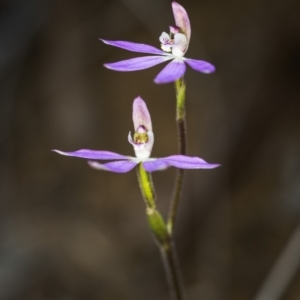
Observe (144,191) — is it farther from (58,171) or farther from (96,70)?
(96,70)

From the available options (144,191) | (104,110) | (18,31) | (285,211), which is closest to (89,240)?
(104,110)

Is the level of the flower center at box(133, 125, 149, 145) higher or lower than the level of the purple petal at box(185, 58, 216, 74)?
lower

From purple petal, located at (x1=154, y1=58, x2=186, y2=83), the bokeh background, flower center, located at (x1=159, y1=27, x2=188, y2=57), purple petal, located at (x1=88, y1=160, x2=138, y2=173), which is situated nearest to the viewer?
purple petal, located at (x1=154, y1=58, x2=186, y2=83)

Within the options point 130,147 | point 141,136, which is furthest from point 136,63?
point 130,147

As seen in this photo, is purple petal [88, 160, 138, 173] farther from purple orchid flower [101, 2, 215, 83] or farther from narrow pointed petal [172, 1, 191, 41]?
narrow pointed petal [172, 1, 191, 41]

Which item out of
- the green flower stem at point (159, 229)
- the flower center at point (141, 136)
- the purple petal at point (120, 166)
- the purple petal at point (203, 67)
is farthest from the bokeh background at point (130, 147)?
the purple petal at point (203, 67)

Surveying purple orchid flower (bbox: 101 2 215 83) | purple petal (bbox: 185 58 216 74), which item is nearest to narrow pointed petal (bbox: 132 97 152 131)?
purple orchid flower (bbox: 101 2 215 83)
